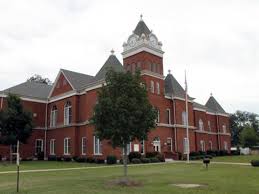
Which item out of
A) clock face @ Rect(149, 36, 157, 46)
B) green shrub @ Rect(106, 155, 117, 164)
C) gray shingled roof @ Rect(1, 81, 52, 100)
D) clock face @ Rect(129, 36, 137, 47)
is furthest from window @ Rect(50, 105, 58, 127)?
clock face @ Rect(149, 36, 157, 46)

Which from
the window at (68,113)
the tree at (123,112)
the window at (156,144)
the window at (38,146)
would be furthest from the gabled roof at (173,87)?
the tree at (123,112)

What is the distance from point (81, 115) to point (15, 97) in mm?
10923

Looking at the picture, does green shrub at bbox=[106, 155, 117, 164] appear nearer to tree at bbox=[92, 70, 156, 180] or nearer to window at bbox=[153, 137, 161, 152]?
window at bbox=[153, 137, 161, 152]

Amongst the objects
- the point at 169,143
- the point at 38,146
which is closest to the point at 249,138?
the point at 169,143

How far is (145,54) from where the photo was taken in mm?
43406

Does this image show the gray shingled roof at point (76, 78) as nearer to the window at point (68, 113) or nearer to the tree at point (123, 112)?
the window at point (68, 113)

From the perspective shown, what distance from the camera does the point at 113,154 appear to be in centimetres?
3969

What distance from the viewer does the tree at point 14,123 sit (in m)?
37.7

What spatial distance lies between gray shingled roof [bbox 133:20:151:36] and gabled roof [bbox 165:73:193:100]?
911cm

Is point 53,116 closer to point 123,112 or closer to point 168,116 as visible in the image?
point 168,116

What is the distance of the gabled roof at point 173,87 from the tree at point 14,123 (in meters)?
20.3

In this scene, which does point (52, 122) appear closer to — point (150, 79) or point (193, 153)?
point (150, 79)

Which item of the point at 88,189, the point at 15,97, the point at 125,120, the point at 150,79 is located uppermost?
the point at 150,79

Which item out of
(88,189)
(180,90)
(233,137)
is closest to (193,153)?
(180,90)
